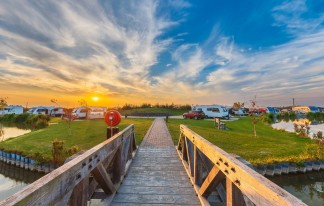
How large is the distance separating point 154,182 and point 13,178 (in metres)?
9.70

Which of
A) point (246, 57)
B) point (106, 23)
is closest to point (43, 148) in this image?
point (106, 23)

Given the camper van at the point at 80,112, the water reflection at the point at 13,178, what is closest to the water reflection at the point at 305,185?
the water reflection at the point at 13,178

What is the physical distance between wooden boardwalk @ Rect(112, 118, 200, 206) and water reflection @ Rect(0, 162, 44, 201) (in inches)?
246

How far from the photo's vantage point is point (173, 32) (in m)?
19.0

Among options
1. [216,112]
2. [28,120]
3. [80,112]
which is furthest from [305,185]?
[28,120]

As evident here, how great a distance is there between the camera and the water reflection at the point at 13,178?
990 cm

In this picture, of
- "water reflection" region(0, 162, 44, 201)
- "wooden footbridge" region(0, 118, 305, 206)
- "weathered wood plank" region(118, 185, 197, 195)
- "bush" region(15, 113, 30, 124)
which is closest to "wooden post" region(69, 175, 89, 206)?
"wooden footbridge" region(0, 118, 305, 206)

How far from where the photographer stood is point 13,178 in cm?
1138

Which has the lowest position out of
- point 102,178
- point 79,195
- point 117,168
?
point 117,168

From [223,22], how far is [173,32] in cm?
498

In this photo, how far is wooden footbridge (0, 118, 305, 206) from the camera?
72.2 inches

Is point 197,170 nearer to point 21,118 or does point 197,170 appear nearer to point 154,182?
point 154,182

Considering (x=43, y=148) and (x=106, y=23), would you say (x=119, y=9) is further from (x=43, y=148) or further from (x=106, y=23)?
(x=43, y=148)

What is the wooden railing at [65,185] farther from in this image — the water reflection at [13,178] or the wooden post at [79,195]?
the water reflection at [13,178]
